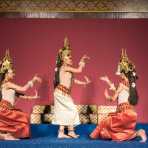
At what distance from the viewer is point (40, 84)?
609 cm

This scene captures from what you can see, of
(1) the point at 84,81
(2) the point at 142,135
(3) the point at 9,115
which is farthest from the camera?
(1) the point at 84,81

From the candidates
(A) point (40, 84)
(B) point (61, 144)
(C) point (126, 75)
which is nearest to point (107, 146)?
(B) point (61, 144)

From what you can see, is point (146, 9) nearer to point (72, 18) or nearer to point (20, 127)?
point (72, 18)

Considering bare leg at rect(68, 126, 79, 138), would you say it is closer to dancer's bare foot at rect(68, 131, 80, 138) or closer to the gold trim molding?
dancer's bare foot at rect(68, 131, 80, 138)

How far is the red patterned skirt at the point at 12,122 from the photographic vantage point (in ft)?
17.0

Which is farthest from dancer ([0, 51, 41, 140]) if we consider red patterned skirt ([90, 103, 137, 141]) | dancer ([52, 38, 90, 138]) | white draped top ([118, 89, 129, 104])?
white draped top ([118, 89, 129, 104])

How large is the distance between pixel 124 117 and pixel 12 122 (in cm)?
121

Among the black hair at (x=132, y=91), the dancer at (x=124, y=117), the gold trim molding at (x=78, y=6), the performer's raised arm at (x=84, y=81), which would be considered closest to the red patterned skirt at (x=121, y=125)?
the dancer at (x=124, y=117)

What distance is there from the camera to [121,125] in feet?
16.7

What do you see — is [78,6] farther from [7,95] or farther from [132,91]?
[7,95]

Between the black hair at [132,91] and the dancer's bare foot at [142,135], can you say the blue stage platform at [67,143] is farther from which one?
the black hair at [132,91]

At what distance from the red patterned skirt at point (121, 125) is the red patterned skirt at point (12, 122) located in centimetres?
85

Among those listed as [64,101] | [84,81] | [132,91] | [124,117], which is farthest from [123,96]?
[84,81]

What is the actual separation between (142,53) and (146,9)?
1.86 feet
